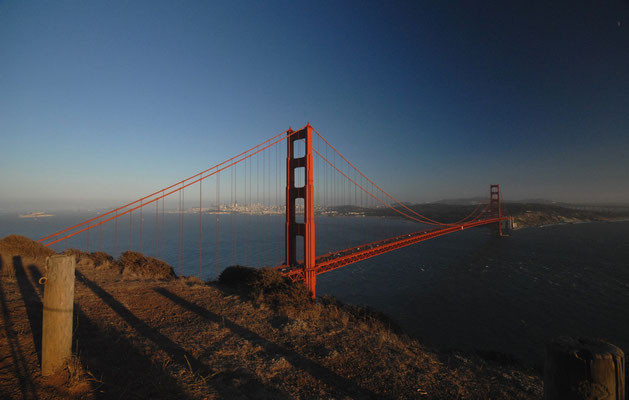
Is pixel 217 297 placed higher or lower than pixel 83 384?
lower

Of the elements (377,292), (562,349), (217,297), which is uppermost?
(562,349)

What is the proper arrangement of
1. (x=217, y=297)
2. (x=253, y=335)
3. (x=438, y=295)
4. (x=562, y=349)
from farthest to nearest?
(x=438, y=295) → (x=217, y=297) → (x=253, y=335) → (x=562, y=349)

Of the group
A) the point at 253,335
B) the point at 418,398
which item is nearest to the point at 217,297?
the point at 253,335

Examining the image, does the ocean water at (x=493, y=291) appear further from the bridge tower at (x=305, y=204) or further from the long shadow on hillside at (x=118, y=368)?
the long shadow on hillside at (x=118, y=368)

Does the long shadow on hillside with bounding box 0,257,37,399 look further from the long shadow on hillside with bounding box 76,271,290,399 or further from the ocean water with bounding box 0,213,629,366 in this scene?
the ocean water with bounding box 0,213,629,366

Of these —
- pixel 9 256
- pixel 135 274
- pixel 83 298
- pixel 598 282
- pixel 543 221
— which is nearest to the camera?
pixel 83 298

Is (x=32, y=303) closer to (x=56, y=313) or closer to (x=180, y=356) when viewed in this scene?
(x=56, y=313)

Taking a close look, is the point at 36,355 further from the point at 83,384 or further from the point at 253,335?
the point at 253,335
